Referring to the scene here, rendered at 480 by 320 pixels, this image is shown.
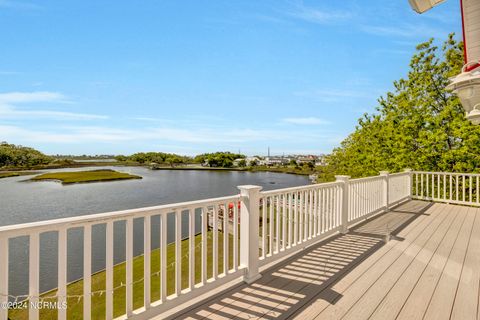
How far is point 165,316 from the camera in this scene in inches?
79.4

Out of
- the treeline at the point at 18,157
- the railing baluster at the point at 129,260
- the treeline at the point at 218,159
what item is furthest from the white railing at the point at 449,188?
the treeline at the point at 218,159

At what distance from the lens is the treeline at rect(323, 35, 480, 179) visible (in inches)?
362

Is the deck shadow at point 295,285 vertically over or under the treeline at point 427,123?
under

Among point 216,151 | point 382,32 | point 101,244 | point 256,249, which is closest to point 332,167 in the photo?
point 382,32

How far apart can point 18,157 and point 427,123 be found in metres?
69.9

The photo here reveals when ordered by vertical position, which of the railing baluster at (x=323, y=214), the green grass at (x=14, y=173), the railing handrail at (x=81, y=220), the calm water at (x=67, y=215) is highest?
the railing handrail at (x=81, y=220)

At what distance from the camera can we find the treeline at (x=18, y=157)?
5211 cm

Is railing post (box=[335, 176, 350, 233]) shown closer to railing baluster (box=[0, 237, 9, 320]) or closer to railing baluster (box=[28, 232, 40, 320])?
railing baluster (box=[28, 232, 40, 320])

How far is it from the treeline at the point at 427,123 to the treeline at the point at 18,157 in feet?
212

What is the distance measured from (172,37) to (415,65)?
477 inches

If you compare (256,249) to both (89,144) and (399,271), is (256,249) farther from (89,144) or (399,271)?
(89,144)

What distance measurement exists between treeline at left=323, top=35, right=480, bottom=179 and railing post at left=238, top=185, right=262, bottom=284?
932 cm

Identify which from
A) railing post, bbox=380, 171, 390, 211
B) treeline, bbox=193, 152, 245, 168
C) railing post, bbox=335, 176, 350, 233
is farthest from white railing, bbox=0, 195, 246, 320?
treeline, bbox=193, 152, 245, 168

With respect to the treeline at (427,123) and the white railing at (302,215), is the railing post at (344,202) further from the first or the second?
the treeline at (427,123)
